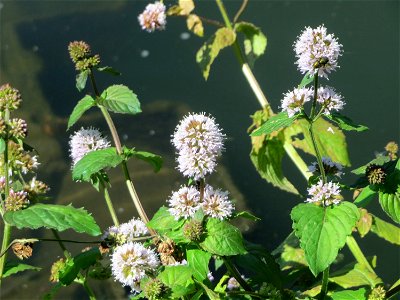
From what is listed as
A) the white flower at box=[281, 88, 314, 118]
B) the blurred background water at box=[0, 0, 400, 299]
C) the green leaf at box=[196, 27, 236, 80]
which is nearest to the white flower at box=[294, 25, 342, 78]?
the white flower at box=[281, 88, 314, 118]

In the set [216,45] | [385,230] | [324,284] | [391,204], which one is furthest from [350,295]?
[216,45]

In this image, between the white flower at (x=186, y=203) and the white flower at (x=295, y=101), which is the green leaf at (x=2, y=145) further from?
the white flower at (x=295, y=101)

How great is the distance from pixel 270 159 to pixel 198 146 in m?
0.73

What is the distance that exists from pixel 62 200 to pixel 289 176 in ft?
2.14

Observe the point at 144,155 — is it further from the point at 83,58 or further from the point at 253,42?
the point at 253,42

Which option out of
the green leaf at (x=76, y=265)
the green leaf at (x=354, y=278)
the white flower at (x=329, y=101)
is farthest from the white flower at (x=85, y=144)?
the green leaf at (x=354, y=278)

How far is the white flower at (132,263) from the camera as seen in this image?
1109 millimetres

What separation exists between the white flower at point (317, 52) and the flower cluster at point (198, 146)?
164 mm

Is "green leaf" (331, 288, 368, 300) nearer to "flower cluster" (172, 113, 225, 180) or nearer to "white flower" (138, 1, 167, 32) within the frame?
"flower cluster" (172, 113, 225, 180)

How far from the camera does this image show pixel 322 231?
1063 mm

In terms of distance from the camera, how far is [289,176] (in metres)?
2.09

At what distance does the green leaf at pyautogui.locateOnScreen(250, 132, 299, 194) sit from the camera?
173 centimetres

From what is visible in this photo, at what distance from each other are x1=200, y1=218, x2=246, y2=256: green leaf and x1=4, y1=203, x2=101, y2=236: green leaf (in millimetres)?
168

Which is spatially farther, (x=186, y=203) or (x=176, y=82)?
(x=176, y=82)
